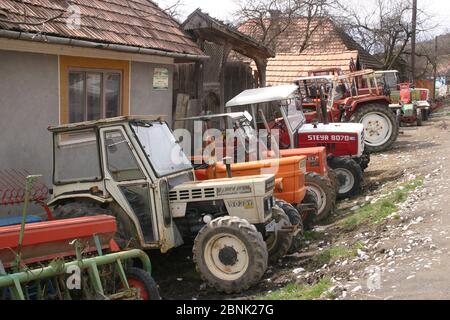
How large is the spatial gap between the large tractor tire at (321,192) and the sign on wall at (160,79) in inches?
121

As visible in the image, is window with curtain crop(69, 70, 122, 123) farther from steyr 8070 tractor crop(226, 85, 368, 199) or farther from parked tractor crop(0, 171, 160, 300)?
parked tractor crop(0, 171, 160, 300)

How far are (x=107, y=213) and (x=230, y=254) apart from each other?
1.45m

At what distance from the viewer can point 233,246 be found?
608cm

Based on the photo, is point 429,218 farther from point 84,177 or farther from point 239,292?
point 84,177

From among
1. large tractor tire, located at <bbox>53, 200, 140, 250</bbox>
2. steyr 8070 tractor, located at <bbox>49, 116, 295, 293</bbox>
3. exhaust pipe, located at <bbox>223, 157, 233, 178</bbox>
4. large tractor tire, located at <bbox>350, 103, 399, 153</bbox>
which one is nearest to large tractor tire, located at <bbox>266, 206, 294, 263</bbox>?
steyr 8070 tractor, located at <bbox>49, 116, 295, 293</bbox>

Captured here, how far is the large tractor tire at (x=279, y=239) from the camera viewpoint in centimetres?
687

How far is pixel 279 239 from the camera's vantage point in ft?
22.7

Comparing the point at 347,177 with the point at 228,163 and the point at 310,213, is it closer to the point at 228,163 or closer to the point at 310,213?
the point at 310,213

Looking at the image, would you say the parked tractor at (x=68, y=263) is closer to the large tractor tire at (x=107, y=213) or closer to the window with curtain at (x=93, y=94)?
the large tractor tire at (x=107, y=213)

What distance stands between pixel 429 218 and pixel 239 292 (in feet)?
8.99

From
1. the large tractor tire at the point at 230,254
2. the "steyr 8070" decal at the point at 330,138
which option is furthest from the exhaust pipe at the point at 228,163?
the "steyr 8070" decal at the point at 330,138

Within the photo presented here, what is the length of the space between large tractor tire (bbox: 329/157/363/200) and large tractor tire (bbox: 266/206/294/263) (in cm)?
420
